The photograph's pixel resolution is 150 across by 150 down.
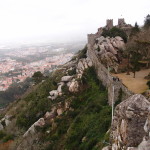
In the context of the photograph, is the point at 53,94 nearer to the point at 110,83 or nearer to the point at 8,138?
the point at 8,138

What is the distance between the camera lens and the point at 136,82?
16.9 metres

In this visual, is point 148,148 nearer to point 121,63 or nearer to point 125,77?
point 125,77

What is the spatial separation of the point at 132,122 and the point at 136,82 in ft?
39.0

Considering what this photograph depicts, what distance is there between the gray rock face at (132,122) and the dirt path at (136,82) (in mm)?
8998

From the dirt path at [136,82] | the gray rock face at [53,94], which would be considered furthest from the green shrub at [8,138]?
the dirt path at [136,82]

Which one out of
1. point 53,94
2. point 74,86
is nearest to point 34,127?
point 53,94

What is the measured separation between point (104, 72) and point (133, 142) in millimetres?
14936

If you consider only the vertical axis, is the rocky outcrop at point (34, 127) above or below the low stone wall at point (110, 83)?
below

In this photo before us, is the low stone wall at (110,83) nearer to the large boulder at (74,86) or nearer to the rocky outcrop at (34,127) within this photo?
the large boulder at (74,86)

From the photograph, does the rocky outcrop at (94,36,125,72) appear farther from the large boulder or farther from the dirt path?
the large boulder

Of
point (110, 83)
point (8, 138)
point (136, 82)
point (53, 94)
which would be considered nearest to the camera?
point (136, 82)

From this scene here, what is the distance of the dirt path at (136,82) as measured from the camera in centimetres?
1507

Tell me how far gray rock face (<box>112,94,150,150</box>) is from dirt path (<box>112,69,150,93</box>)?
354 inches

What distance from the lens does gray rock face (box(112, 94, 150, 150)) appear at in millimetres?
5293
